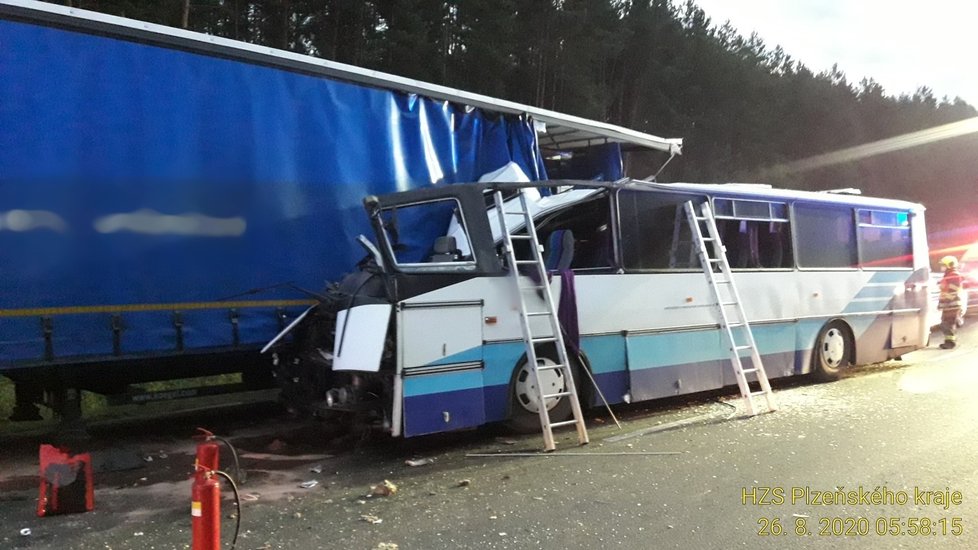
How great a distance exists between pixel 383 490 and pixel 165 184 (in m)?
3.22

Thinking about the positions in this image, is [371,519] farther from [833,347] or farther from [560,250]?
[833,347]

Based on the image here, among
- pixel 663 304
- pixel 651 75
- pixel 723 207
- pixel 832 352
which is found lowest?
pixel 832 352

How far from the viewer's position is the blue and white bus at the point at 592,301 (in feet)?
20.1

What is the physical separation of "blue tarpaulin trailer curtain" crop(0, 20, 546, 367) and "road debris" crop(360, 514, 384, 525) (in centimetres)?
239

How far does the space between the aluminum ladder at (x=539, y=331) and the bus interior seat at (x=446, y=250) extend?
46 centimetres

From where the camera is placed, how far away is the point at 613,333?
746 centimetres

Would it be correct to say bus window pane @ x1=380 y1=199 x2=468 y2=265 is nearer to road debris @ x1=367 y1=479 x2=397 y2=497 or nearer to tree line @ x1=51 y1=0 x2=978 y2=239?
road debris @ x1=367 y1=479 x2=397 y2=497

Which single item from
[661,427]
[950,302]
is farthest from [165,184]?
[950,302]

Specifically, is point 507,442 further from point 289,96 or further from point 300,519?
point 289,96

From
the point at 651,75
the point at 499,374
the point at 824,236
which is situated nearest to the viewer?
the point at 499,374

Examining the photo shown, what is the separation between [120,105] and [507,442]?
4.50 metres

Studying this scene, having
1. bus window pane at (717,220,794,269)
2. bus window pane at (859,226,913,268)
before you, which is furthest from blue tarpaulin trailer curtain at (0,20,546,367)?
bus window pane at (859,226,913,268)

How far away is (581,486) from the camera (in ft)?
18.2

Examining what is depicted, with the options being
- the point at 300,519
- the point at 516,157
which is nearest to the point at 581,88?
the point at 516,157
